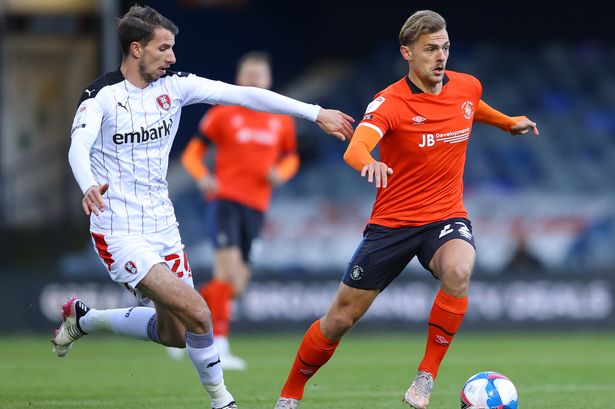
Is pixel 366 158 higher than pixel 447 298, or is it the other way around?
pixel 366 158

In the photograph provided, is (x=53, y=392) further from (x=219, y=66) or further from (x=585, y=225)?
(x=219, y=66)

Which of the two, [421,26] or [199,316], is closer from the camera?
[199,316]

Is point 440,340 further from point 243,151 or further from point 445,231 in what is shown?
point 243,151

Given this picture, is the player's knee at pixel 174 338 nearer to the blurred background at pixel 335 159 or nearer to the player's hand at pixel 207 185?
the player's hand at pixel 207 185

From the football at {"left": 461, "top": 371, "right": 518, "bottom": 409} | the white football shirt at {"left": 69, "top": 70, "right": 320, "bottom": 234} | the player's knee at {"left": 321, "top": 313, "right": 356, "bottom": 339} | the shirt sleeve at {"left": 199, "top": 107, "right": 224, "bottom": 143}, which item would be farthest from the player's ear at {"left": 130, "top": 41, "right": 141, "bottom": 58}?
the shirt sleeve at {"left": 199, "top": 107, "right": 224, "bottom": 143}

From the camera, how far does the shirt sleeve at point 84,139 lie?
6453 mm

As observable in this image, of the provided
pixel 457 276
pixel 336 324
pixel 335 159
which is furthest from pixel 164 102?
pixel 335 159

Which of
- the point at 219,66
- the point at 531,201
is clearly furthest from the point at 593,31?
the point at 219,66

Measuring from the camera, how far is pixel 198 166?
454 inches

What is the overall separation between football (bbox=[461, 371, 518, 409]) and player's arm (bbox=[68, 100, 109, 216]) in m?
2.26

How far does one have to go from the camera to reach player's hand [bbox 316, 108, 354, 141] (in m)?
6.82

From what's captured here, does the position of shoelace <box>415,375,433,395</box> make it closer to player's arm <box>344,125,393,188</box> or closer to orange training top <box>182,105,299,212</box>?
player's arm <box>344,125,393,188</box>

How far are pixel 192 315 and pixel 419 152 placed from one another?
1627mm

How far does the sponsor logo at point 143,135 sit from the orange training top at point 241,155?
14.6ft
